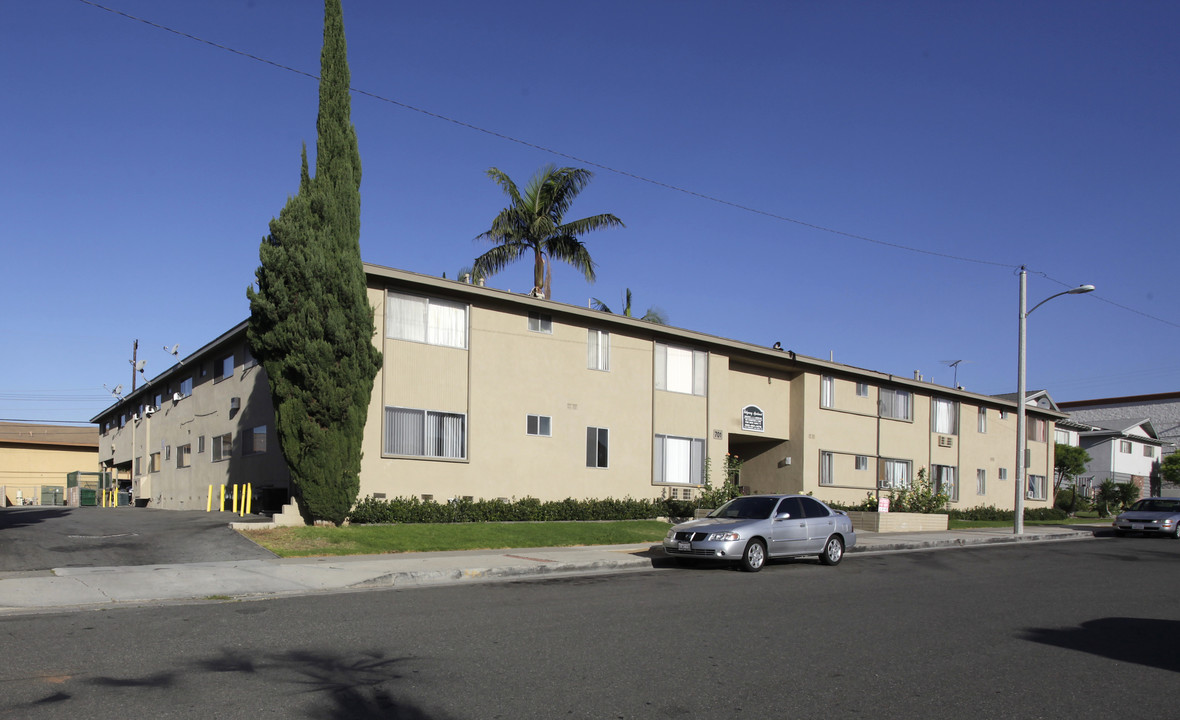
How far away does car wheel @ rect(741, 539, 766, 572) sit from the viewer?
53.6 ft

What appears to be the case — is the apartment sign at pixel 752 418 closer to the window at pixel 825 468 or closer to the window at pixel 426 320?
the window at pixel 825 468

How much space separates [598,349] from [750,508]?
33.1 ft

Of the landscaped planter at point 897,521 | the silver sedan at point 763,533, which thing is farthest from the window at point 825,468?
the silver sedan at point 763,533

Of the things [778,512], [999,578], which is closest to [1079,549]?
[999,578]

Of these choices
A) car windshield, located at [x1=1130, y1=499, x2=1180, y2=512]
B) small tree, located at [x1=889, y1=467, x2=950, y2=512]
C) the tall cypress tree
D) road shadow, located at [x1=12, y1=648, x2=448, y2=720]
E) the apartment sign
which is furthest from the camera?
small tree, located at [x1=889, y1=467, x2=950, y2=512]

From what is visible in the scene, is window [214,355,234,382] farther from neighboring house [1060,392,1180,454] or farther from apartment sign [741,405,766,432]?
neighboring house [1060,392,1180,454]

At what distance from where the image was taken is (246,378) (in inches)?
1039

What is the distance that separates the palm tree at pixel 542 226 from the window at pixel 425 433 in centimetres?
1028

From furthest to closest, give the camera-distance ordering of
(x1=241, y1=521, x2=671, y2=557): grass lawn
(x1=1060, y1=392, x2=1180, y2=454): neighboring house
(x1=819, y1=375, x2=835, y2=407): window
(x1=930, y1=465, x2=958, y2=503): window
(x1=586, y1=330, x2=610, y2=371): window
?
(x1=1060, y1=392, x2=1180, y2=454): neighboring house
(x1=930, y1=465, x2=958, y2=503): window
(x1=819, y1=375, x2=835, y2=407): window
(x1=586, y1=330, x2=610, y2=371): window
(x1=241, y1=521, x2=671, y2=557): grass lawn

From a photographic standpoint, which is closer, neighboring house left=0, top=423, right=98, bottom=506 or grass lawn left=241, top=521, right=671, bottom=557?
grass lawn left=241, top=521, right=671, bottom=557

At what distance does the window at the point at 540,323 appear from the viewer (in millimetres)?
25125

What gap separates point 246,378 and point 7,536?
9060mm

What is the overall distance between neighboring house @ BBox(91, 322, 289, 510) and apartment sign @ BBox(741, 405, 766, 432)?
15.6 meters

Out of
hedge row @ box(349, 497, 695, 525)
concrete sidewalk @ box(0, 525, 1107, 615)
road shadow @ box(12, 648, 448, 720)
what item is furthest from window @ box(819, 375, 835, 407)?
road shadow @ box(12, 648, 448, 720)
